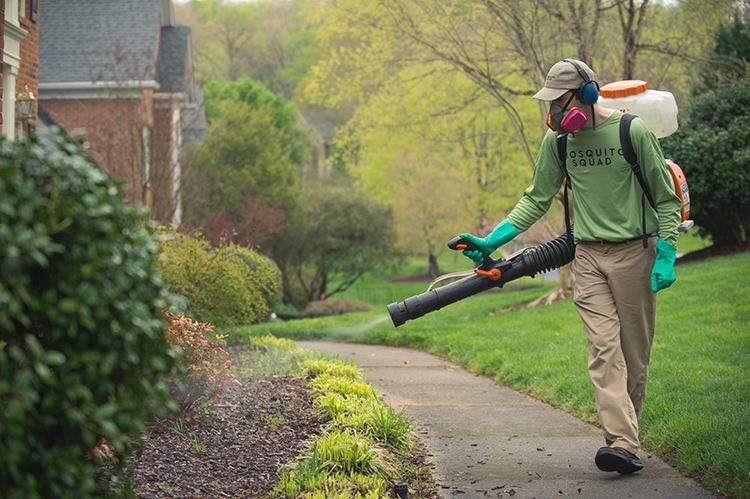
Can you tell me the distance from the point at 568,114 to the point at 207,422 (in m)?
3.01

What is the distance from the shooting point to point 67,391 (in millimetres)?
2490

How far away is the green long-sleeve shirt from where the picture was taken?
517 centimetres

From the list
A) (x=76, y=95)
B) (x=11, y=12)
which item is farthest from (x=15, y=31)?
(x=76, y=95)

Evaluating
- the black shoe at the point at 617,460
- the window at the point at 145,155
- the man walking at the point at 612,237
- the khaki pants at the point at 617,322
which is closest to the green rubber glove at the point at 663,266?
the man walking at the point at 612,237

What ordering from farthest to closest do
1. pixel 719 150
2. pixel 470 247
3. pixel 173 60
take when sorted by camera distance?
pixel 173 60
pixel 719 150
pixel 470 247

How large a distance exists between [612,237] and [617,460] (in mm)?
1256

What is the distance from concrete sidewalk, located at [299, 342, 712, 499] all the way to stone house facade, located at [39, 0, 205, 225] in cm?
999

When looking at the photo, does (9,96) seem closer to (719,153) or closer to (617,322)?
(617,322)

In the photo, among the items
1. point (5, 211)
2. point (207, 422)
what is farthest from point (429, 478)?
point (5, 211)

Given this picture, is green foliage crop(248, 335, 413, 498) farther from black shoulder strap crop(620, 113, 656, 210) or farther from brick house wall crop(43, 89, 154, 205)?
brick house wall crop(43, 89, 154, 205)

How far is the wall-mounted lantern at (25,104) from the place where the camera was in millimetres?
11179

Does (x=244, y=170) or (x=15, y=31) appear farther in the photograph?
(x=244, y=170)

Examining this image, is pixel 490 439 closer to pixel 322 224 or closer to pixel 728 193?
pixel 728 193

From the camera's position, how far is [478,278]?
534 cm
